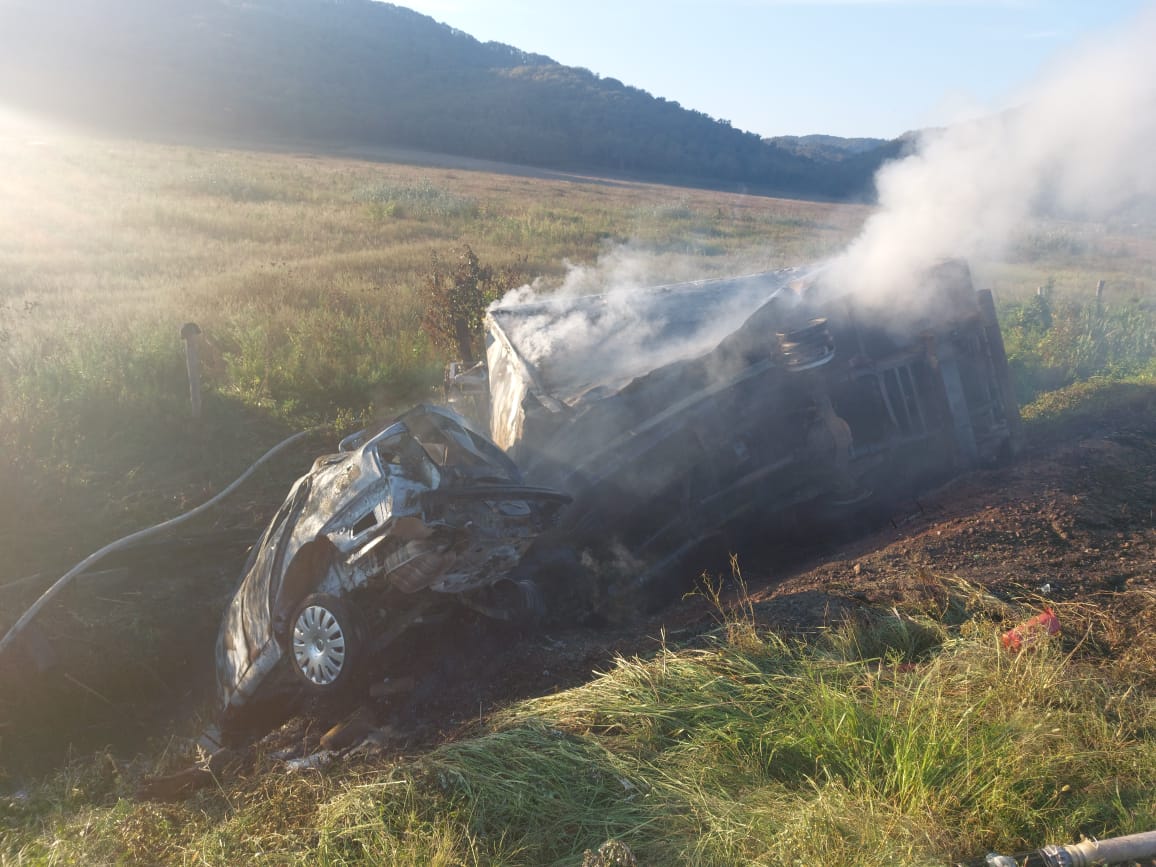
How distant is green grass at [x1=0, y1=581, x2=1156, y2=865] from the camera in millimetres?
3184

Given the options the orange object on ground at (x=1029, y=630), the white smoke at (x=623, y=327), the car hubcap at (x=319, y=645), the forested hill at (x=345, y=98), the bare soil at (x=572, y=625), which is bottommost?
the bare soil at (x=572, y=625)

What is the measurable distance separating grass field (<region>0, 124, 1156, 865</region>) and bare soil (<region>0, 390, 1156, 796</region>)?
52cm

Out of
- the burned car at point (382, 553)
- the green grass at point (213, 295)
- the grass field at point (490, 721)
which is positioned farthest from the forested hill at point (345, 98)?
the burned car at point (382, 553)

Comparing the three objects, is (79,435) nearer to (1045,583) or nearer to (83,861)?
(83,861)

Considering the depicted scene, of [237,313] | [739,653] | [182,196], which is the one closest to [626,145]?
[182,196]

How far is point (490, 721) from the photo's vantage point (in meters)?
4.33

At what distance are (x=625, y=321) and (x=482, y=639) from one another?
3.88 meters

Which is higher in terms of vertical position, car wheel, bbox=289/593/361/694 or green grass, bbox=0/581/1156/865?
car wheel, bbox=289/593/361/694

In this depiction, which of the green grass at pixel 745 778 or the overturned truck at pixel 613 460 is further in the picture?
the overturned truck at pixel 613 460

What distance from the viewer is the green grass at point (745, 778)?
318 centimetres

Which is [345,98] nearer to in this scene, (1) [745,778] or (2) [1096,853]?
(1) [745,778]

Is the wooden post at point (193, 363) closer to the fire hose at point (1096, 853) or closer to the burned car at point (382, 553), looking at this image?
the burned car at point (382, 553)

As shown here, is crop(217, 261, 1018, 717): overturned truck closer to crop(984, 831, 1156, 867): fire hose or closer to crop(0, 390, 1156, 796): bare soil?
crop(0, 390, 1156, 796): bare soil

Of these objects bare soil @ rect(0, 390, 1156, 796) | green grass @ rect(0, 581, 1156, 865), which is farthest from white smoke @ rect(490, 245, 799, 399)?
green grass @ rect(0, 581, 1156, 865)
